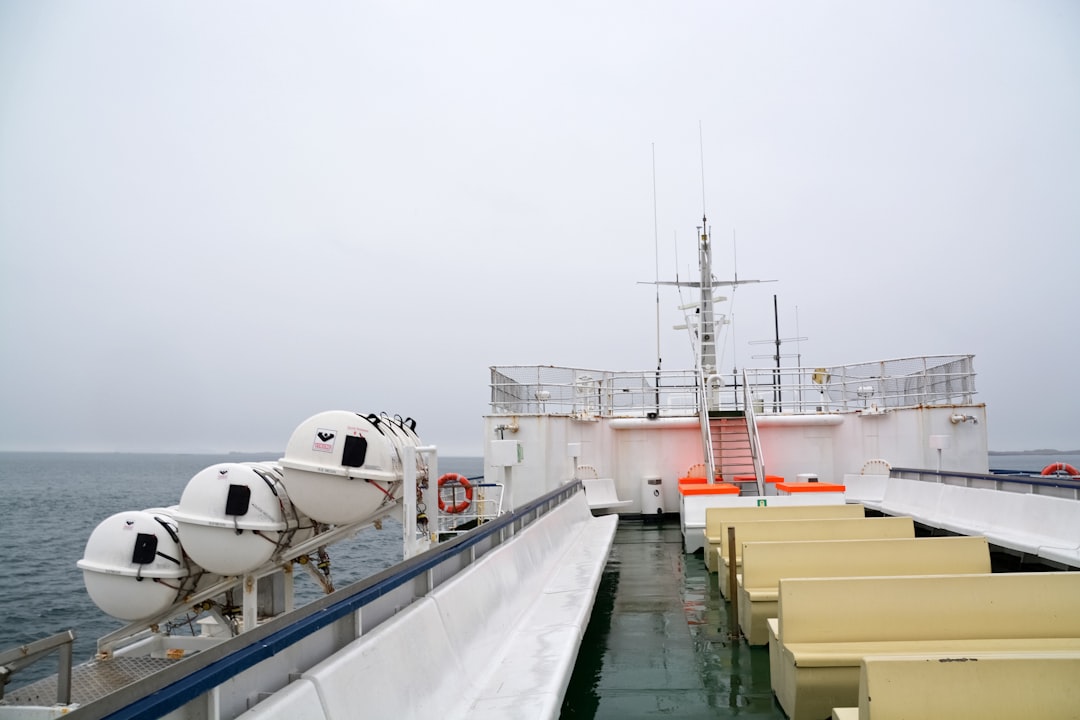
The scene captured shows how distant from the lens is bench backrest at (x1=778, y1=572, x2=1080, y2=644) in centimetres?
511

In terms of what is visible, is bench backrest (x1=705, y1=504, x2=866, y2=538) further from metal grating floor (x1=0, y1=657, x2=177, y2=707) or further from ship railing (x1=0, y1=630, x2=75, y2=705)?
ship railing (x1=0, y1=630, x2=75, y2=705)

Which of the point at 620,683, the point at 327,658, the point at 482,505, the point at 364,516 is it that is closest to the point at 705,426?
the point at 482,505

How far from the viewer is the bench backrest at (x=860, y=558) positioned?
6.75 meters

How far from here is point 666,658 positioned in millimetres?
6484

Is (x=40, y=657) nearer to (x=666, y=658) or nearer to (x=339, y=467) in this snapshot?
(x=339, y=467)

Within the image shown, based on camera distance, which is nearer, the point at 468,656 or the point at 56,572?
the point at 468,656

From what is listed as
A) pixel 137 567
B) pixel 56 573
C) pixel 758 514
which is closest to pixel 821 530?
pixel 758 514

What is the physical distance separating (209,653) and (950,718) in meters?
3.31

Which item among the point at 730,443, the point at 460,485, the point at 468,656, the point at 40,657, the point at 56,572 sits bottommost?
the point at 56,572

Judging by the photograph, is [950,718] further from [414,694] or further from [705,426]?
[705,426]

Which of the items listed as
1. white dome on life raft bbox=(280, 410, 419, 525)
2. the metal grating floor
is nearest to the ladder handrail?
white dome on life raft bbox=(280, 410, 419, 525)

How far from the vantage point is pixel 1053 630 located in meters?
5.10

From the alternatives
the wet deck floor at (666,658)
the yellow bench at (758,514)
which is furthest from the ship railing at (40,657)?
the yellow bench at (758,514)

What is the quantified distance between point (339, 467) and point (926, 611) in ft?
17.6
